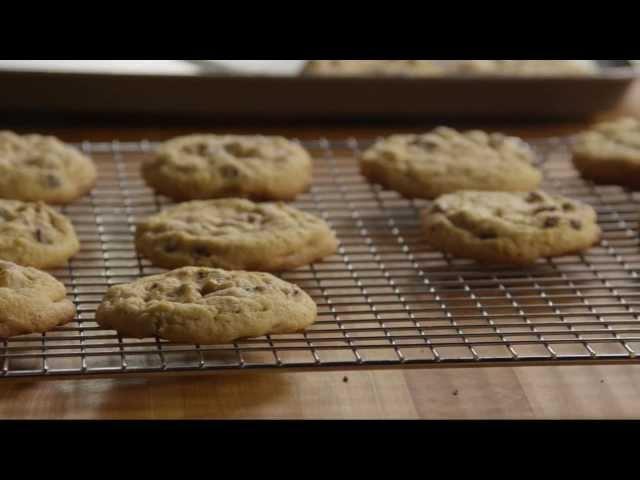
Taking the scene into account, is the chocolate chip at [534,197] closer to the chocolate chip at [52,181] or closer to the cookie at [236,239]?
the cookie at [236,239]

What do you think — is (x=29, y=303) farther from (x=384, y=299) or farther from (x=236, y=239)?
(x=384, y=299)

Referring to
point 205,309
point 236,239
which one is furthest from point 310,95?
point 205,309

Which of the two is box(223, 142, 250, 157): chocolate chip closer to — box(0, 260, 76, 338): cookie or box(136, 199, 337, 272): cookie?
box(136, 199, 337, 272): cookie

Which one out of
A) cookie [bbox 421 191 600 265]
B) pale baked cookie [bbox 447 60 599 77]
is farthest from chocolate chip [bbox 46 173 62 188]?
pale baked cookie [bbox 447 60 599 77]

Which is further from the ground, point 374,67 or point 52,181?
point 52,181

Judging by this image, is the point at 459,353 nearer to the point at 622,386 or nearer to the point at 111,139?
the point at 622,386
